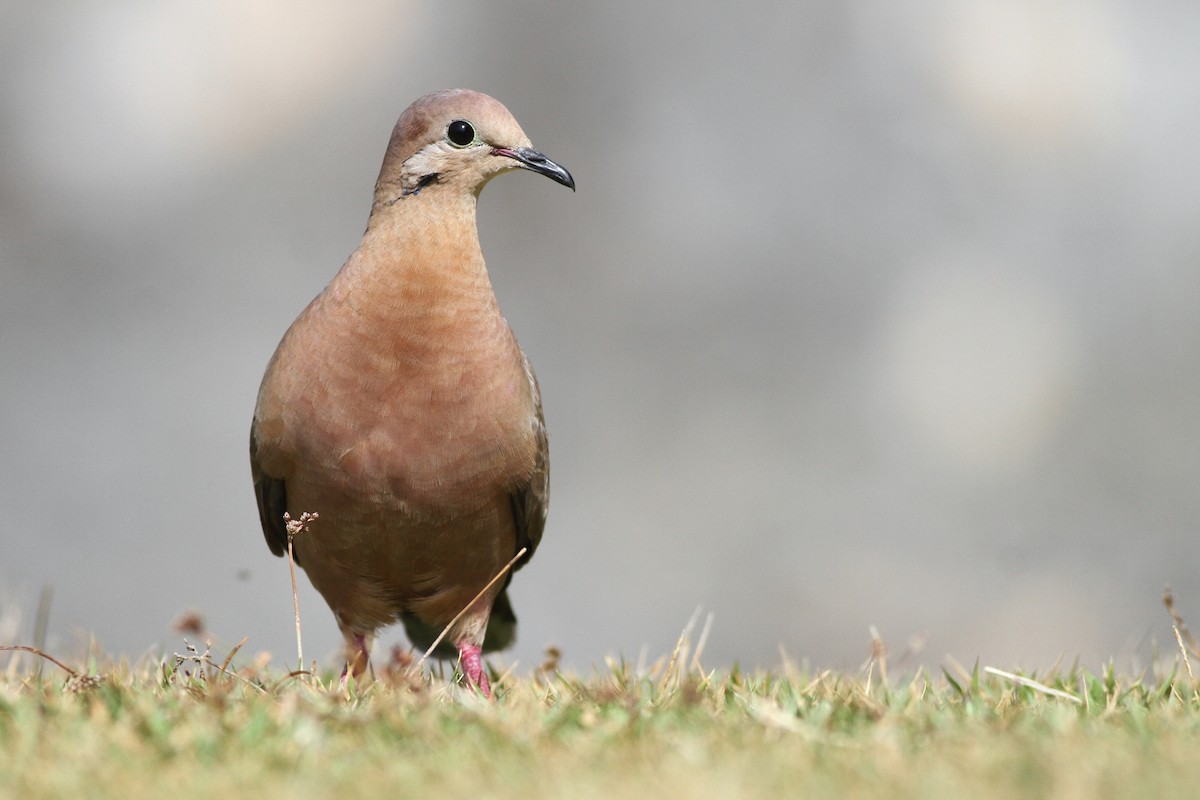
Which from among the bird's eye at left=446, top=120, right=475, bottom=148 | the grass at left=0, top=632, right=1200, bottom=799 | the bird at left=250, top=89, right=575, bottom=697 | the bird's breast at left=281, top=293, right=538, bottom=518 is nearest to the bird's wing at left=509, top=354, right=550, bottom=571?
the bird at left=250, top=89, right=575, bottom=697

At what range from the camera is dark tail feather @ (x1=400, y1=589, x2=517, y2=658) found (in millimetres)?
5414

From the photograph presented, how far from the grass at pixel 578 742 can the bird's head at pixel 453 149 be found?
1807 mm

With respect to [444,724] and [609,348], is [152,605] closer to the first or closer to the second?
[609,348]

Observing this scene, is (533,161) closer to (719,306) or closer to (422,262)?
(422,262)

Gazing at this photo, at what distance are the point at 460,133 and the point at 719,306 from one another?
4066mm

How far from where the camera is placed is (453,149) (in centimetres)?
477

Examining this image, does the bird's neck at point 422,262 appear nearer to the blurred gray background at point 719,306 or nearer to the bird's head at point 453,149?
the bird's head at point 453,149

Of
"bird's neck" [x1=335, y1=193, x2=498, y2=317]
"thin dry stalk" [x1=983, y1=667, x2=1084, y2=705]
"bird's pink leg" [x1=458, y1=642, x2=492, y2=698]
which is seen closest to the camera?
"thin dry stalk" [x1=983, y1=667, x2=1084, y2=705]

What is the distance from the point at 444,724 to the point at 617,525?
564 cm

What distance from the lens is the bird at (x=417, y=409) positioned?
173 inches

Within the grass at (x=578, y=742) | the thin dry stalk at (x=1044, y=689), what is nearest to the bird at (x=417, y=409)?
the grass at (x=578, y=742)

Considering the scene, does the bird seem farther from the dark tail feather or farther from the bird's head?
the dark tail feather

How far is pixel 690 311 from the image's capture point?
8.65 metres

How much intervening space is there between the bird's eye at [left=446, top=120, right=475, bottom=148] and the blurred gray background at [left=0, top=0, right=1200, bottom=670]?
3853mm
